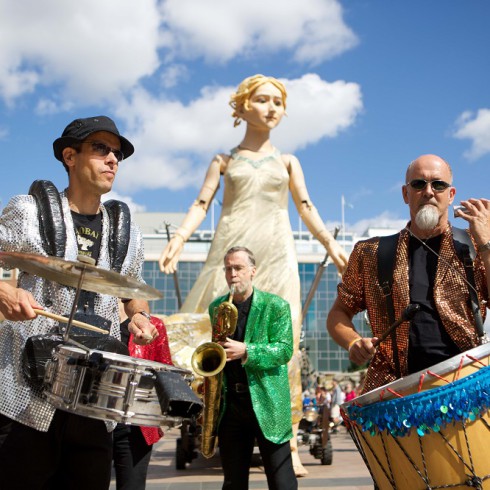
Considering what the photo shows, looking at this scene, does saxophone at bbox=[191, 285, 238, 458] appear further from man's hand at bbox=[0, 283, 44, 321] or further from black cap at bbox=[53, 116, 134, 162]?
man's hand at bbox=[0, 283, 44, 321]

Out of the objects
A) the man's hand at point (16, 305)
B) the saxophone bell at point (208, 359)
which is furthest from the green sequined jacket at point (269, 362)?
the man's hand at point (16, 305)

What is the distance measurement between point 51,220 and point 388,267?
1482mm

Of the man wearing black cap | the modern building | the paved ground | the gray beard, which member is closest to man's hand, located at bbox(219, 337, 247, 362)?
the man wearing black cap

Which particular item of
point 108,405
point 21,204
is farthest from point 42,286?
point 108,405

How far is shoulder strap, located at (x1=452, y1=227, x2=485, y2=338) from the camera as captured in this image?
2.89 meters

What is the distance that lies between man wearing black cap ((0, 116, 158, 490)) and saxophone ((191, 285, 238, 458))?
2.93 ft

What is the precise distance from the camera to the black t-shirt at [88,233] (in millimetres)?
2869

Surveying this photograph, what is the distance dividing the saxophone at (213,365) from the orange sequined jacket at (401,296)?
0.92 m

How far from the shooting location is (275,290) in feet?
23.1

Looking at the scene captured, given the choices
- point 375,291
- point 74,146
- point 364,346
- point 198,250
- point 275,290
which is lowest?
point 364,346

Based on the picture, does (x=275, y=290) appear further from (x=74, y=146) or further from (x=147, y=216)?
(x=147, y=216)

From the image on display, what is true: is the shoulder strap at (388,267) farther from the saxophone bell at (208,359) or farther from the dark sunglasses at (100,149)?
the dark sunglasses at (100,149)

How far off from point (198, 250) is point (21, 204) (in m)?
52.6

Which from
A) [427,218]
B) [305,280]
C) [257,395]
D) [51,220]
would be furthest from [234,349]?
[305,280]
